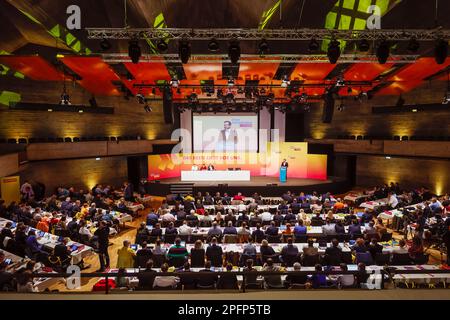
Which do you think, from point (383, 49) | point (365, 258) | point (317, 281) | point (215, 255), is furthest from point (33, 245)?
point (383, 49)

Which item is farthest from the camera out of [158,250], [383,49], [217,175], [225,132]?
[225,132]

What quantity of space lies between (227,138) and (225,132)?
1.54 feet

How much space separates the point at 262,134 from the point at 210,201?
10.1 metres

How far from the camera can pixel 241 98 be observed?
784 inches

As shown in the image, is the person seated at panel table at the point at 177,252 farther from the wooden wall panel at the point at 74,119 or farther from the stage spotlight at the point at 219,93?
the wooden wall panel at the point at 74,119

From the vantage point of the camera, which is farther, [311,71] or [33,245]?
[311,71]

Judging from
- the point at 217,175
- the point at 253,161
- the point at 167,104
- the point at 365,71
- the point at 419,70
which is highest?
the point at 419,70

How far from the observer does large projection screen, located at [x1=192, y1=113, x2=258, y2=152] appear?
22578 mm

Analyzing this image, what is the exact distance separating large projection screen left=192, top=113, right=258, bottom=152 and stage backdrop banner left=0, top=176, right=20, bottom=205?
37.2 ft

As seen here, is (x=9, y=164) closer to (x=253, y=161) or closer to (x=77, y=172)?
(x=77, y=172)

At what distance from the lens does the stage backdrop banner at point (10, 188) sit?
1361cm

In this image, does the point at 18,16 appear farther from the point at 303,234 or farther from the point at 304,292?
the point at 304,292

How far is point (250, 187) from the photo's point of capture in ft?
58.6

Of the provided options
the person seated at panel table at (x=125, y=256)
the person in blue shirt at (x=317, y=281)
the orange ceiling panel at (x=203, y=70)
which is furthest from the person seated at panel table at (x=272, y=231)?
the orange ceiling panel at (x=203, y=70)
